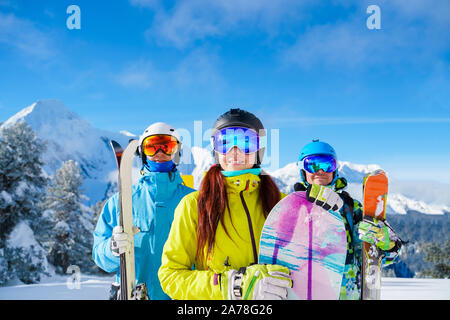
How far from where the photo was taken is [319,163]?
11.1 feet

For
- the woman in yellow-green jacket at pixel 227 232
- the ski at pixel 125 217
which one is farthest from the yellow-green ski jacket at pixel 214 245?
the ski at pixel 125 217

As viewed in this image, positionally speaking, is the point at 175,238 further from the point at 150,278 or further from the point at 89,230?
the point at 89,230

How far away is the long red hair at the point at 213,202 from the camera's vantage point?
6.23 feet

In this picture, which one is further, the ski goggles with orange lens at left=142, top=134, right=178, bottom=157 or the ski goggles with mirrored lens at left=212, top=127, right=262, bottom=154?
the ski goggles with orange lens at left=142, top=134, right=178, bottom=157

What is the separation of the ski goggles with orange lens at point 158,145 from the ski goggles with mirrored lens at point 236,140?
1.44m

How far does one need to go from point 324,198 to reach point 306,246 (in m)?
0.31

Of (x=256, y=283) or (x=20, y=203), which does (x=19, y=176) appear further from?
(x=256, y=283)

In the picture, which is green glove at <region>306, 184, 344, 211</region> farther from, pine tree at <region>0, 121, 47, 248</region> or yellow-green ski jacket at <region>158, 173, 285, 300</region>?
pine tree at <region>0, 121, 47, 248</region>

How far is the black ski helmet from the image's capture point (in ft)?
7.14

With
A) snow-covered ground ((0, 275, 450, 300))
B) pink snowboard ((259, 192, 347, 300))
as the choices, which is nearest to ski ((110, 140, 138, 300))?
pink snowboard ((259, 192, 347, 300))

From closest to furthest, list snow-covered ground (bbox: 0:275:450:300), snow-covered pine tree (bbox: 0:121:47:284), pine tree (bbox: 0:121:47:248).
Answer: snow-covered ground (bbox: 0:275:450:300)
snow-covered pine tree (bbox: 0:121:47:284)
pine tree (bbox: 0:121:47:248)

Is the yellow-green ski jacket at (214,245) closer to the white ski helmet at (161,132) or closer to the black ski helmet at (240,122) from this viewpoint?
the black ski helmet at (240,122)

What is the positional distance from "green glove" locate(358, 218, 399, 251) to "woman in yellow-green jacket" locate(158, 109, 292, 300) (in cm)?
84
